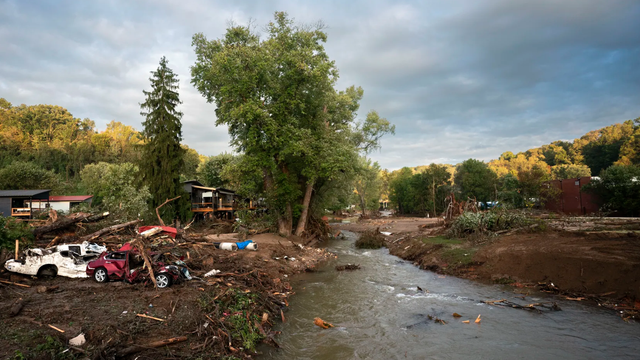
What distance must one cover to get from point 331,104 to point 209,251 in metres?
20.9

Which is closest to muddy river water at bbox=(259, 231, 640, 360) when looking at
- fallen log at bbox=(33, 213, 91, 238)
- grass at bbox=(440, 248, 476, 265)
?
grass at bbox=(440, 248, 476, 265)

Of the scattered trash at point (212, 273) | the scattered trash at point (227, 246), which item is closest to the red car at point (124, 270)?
the scattered trash at point (212, 273)

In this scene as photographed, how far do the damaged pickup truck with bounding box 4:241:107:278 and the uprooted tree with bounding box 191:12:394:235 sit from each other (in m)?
14.9

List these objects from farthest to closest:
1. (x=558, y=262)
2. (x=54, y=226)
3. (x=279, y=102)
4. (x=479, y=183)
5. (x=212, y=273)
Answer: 1. (x=479, y=183)
2. (x=279, y=102)
3. (x=54, y=226)
4. (x=558, y=262)
5. (x=212, y=273)

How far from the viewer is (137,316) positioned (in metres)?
9.08

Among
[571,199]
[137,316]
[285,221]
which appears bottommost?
[137,316]

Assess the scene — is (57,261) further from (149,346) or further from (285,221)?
(285,221)

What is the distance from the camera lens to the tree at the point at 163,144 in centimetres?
3297

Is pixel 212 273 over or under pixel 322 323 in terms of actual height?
over

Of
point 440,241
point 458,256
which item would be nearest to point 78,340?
point 458,256

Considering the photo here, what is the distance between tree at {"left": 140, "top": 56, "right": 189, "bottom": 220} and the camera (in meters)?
33.0

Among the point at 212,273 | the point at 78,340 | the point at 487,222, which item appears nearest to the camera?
the point at 78,340

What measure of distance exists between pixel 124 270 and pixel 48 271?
311cm

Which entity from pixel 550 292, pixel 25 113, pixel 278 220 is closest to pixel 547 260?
pixel 550 292
